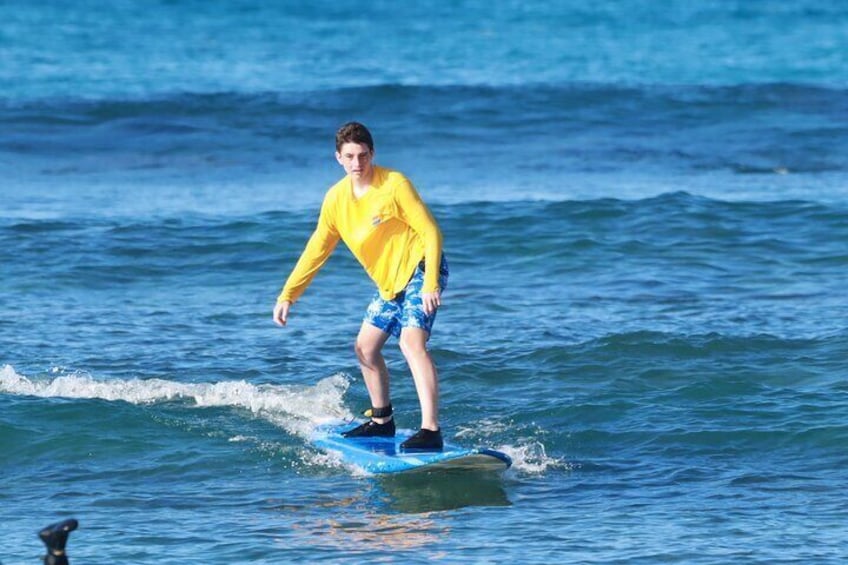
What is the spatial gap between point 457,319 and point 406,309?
4431 mm

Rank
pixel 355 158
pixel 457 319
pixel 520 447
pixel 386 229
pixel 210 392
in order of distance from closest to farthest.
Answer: pixel 355 158 → pixel 386 229 → pixel 520 447 → pixel 210 392 → pixel 457 319

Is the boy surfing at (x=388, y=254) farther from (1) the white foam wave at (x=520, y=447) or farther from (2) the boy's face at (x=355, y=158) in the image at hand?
(1) the white foam wave at (x=520, y=447)

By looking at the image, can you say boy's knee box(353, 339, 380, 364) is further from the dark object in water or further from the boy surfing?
the dark object in water

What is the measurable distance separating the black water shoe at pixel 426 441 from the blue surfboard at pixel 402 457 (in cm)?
3

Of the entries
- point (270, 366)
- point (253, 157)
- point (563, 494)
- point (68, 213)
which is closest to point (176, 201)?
point (68, 213)

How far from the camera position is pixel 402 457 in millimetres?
8961

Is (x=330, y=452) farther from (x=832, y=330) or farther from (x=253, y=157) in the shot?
(x=253, y=157)

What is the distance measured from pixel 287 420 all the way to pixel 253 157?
466 inches

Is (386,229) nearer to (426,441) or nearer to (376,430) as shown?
(426,441)

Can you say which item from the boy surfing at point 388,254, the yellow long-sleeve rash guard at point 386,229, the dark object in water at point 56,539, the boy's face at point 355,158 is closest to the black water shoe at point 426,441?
the boy surfing at point 388,254

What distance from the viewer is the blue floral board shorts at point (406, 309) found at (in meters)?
8.66

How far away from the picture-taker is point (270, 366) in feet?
38.6

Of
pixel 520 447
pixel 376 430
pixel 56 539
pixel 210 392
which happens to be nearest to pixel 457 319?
pixel 210 392

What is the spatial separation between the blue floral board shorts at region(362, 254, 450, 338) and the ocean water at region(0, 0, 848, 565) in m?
0.92
